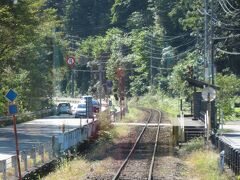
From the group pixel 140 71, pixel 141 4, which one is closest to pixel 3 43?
pixel 140 71

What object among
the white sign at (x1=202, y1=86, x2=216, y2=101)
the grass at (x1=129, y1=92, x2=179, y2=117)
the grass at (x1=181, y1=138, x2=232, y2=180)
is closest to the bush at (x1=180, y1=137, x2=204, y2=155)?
the grass at (x1=181, y1=138, x2=232, y2=180)

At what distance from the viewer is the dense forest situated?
143 ft

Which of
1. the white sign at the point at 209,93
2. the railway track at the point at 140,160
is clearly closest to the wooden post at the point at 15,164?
the railway track at the point at 140,160

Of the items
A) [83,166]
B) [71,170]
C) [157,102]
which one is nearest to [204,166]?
[83,166]

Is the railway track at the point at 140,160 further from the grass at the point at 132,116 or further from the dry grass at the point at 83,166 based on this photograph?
the grass at the point at 132,116

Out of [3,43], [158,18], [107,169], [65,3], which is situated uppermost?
[65,3]

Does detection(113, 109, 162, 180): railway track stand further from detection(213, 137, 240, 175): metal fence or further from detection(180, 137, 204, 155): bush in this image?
detection(213, 137, 240, 175): metal fence

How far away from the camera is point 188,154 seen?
27.5 metres

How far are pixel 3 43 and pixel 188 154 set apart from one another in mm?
17418

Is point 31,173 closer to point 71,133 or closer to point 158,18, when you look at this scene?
point 71,133

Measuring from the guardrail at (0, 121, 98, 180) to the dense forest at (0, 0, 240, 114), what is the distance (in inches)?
466

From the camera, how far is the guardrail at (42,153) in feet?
61.8

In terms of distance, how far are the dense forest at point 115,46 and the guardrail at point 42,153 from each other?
11.8 metres

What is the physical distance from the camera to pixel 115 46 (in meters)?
120
